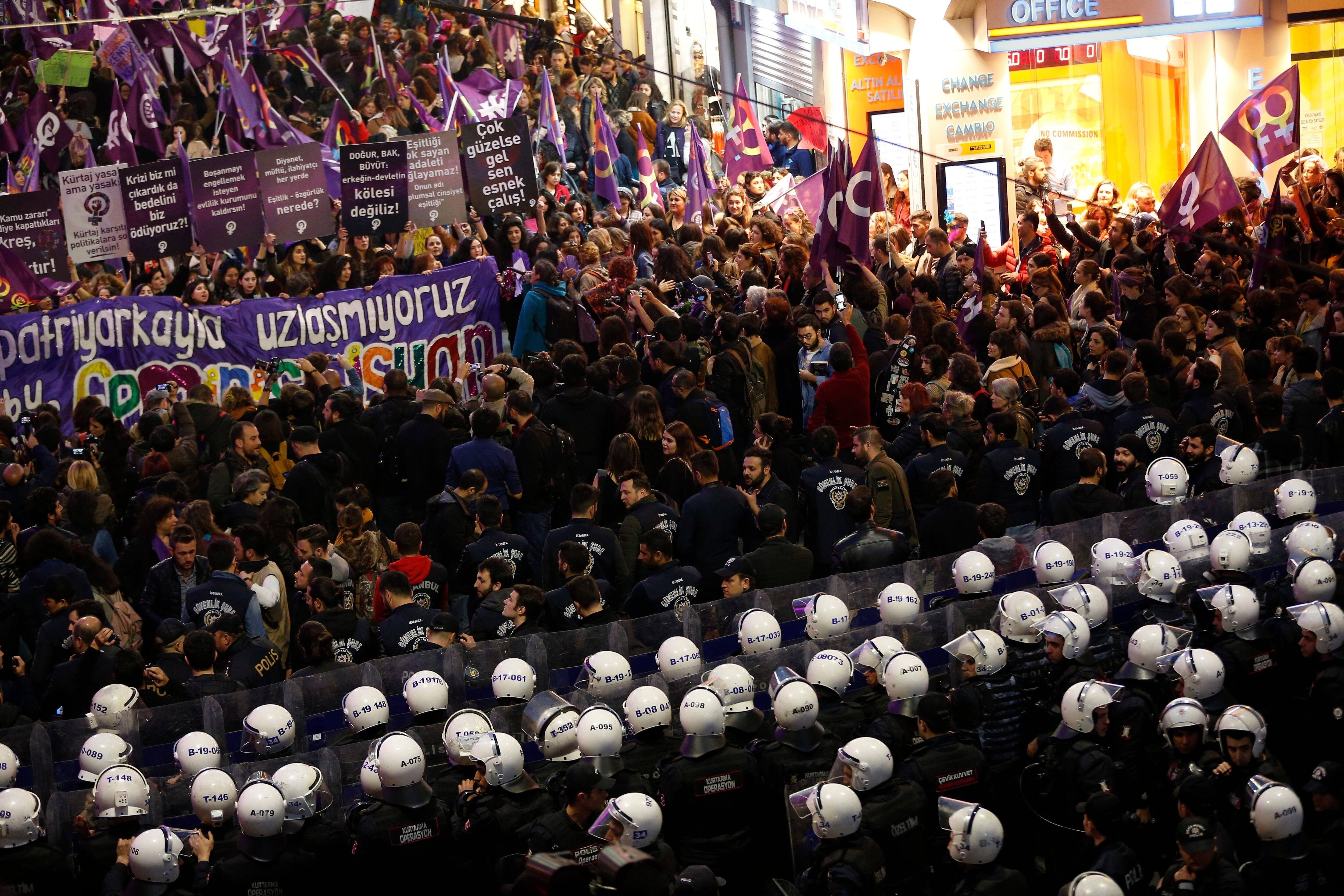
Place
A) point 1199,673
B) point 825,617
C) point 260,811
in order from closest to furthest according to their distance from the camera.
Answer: point 260,811
point 1199,673
point 825,617

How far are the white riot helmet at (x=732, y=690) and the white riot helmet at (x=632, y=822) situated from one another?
1.22 meters

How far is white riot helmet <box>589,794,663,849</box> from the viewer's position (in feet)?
25.8

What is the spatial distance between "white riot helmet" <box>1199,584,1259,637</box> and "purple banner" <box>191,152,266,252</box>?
33.4 feet

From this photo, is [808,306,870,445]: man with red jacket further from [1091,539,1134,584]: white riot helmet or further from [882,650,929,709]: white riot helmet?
[882,650,929,709]: white riot helmet

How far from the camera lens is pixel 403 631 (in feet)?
33.0

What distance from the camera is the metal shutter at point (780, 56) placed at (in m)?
29.2

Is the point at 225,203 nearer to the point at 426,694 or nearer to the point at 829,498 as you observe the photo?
the point at 829,498

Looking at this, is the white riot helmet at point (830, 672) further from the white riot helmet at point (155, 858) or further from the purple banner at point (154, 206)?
the purple banner at point (154, 206)

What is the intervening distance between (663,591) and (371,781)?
271 centimetres

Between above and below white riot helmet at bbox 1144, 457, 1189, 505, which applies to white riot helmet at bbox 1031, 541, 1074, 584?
below

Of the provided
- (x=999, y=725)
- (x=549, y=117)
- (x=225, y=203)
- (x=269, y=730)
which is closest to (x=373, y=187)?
(x=225, y=203)

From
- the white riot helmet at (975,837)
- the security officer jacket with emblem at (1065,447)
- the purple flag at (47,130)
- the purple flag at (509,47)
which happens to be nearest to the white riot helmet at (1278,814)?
the white riot helmet at (975,837)

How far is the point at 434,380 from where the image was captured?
14.4m

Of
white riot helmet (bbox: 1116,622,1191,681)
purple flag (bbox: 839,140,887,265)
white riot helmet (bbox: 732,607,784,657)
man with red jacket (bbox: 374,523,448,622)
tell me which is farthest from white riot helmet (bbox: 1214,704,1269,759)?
purple flag (bbox: 839,140,887,265)
